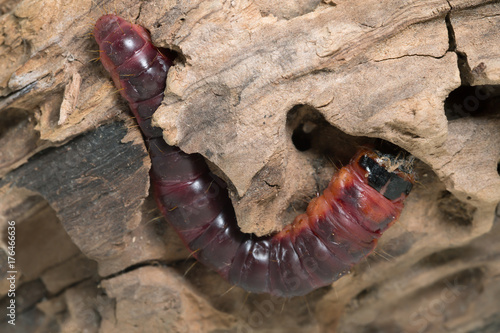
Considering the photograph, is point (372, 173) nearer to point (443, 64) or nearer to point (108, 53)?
point (443, 64)

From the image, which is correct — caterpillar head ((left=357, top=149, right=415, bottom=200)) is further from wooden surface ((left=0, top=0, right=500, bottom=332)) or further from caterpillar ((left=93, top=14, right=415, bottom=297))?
wooden surface ((left=0, top=0, right=500, bottom=332))

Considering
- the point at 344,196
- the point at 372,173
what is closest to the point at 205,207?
the point at 344,196

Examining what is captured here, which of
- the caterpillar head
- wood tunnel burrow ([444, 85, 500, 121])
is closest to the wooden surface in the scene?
wood tunnel burrow ([444, 85, 500, 121])

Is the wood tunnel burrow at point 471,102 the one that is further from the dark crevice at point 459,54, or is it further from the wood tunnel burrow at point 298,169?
the wood tunnel burrow at point 298,169

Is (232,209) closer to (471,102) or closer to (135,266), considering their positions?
(135,266)

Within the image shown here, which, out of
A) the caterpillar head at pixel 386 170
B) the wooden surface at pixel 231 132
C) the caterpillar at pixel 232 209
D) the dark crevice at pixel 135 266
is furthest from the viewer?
the dark crevice at pixel 135 266

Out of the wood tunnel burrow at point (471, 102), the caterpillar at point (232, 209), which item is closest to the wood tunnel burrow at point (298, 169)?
the caterpillar at point (232, 209)

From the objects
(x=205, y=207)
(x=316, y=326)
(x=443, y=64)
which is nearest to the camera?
(x=443, y=64)
